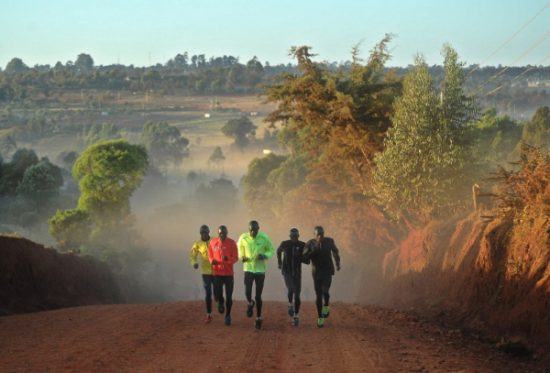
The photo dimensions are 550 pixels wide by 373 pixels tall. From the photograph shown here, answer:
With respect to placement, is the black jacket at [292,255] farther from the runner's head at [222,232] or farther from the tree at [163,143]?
the tree at [163,143]

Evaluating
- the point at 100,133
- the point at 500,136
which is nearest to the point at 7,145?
the point at 100,133

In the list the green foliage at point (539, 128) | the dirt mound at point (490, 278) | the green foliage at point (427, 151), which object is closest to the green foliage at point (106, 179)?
the green foliage at point (539, 128)

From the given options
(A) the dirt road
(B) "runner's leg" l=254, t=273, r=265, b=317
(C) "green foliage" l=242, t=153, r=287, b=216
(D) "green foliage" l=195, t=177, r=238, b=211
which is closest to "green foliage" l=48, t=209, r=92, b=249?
(C) "green foliage" l=242, t=153, r=287, b=216

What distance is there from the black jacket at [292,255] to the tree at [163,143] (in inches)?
5423

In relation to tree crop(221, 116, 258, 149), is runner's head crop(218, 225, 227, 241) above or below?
below

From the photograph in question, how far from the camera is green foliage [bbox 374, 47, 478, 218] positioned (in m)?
31.2

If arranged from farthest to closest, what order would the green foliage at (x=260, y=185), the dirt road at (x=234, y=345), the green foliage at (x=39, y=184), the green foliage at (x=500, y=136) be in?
the green foliage at (x=260, y=185) < the green foliage at (x=39, y=184) < the green foliage at (x=500, y=136) < the dirt road at (x=234, y=345)

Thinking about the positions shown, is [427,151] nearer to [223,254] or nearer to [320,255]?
[320,255]

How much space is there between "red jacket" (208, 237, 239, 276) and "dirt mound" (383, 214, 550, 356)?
19.4 feet

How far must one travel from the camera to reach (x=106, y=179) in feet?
203

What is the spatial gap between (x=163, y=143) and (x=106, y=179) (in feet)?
316

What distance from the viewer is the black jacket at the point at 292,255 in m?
16.6

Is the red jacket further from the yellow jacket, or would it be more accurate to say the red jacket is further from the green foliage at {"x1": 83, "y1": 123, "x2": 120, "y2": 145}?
the green foliage at {"x1": 83, "y1": 123, "x2": 120, "y2": 145}

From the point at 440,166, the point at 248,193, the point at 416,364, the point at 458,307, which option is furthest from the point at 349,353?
the point at 248,193
